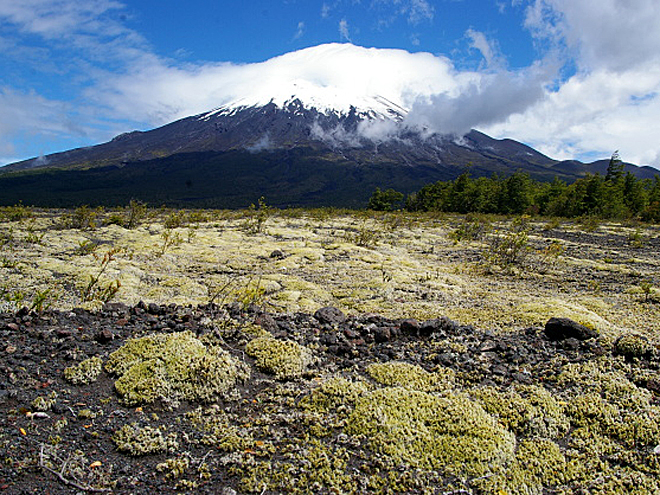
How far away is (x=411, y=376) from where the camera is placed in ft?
16.9

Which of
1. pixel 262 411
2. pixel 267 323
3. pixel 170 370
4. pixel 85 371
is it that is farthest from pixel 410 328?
pixel 85 371

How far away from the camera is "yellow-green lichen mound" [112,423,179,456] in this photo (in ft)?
12.1

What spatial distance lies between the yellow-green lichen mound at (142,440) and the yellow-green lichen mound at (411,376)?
2780mm

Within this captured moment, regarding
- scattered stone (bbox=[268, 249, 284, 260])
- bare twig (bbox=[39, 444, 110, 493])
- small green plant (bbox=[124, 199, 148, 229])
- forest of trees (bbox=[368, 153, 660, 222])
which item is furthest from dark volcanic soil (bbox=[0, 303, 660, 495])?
forest of trees (bbox=[368, 153, 660, 222])

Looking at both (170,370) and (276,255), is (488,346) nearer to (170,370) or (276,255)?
(170,370)

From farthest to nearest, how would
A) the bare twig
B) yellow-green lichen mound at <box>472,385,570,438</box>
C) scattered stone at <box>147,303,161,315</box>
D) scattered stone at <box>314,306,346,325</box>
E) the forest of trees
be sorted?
the forest of trees < scattered stone at <box>314,306,346,325</box> < scattered stone at <box>147,303,161,315</box> < yellow-green lichen mound at <box>472,385,570,438</box> < the bare twig

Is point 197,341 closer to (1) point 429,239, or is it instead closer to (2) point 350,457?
(2) point 350,457

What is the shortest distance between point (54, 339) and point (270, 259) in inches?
324

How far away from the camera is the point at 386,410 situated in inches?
173

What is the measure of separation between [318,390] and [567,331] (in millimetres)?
4678

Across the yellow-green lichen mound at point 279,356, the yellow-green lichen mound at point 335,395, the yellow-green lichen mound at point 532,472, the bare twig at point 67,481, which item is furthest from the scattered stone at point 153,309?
the yellow-green lichen mound at point 532,472

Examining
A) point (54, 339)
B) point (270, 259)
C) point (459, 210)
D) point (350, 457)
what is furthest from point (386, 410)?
point (459, 210)

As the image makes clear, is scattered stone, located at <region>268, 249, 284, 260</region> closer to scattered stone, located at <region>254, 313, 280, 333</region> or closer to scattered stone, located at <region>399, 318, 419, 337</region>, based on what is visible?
scattered stone, located at <region>254, 313, 280, 333</region>

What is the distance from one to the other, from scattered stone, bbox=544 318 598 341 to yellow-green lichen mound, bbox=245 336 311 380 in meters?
4.44
